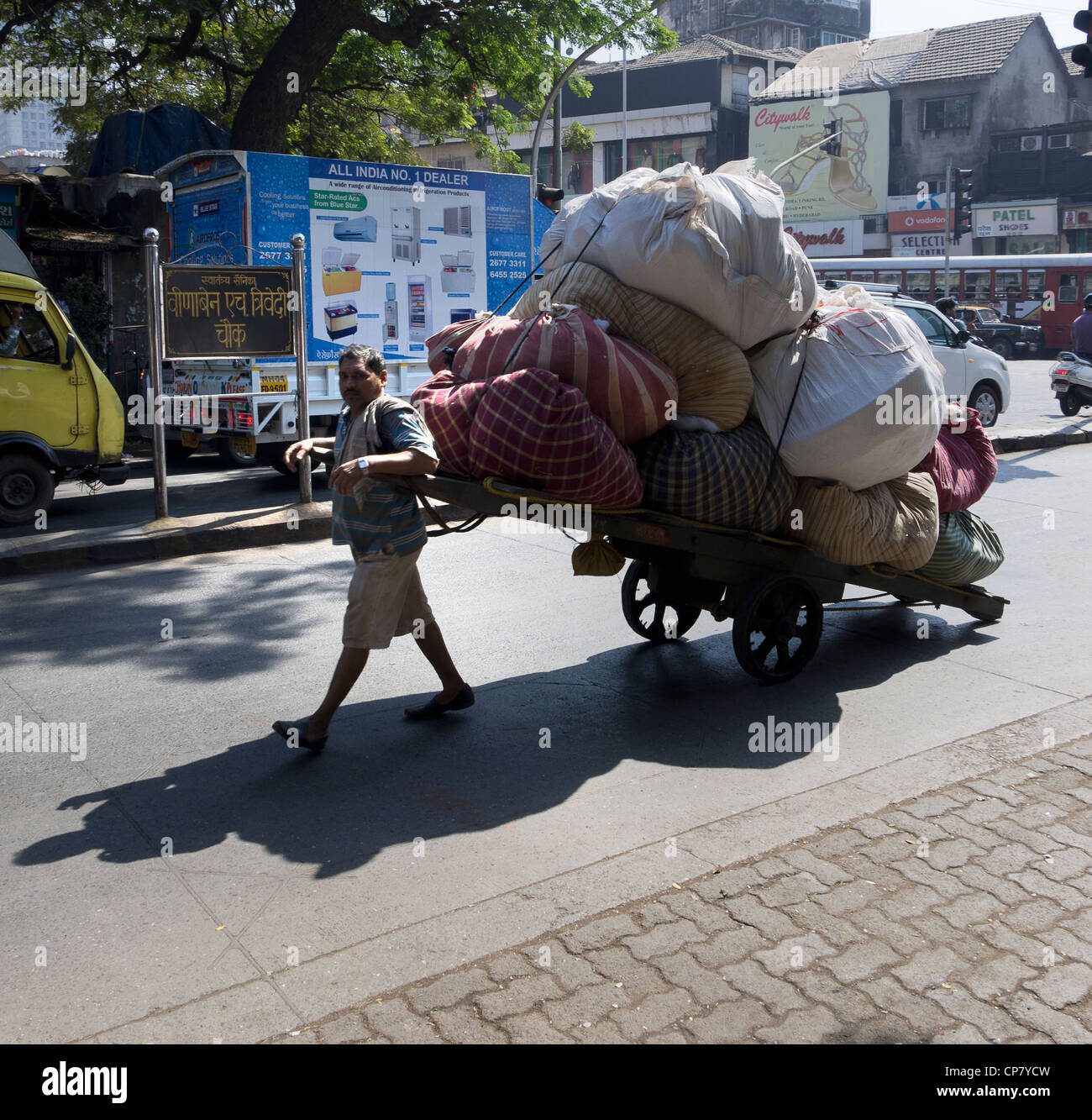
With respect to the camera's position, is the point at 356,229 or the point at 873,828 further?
the point at 356,229

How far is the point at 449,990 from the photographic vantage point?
313cm

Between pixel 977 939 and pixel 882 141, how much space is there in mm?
47796

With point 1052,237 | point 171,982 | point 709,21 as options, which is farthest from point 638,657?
point 709,21

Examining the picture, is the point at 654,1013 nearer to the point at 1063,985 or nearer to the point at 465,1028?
the point at 465,1028

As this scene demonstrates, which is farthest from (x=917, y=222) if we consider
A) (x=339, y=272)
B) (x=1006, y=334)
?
(x=339, y=272)

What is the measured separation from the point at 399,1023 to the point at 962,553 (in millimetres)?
4418

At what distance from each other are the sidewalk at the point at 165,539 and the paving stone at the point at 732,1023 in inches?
266

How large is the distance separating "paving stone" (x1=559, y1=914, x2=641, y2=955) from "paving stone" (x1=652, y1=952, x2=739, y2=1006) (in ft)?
0.55

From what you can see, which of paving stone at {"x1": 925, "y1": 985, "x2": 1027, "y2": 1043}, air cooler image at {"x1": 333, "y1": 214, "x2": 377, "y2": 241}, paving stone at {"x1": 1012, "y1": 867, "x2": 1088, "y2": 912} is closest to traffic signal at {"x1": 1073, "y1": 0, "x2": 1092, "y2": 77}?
air cooler image at {"x1": 333, "y1": 214, "x2": 377, "y2": 241}

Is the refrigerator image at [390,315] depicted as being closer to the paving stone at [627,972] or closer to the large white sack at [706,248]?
the large white sack at [706,248]

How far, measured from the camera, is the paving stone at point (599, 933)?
11.0ft

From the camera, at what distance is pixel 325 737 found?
4.83 m

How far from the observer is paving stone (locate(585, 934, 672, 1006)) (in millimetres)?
3127

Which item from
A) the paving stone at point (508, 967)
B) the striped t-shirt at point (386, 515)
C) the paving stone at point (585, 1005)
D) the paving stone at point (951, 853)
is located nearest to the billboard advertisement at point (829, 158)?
the striped t-shirt at point (386, 515)
